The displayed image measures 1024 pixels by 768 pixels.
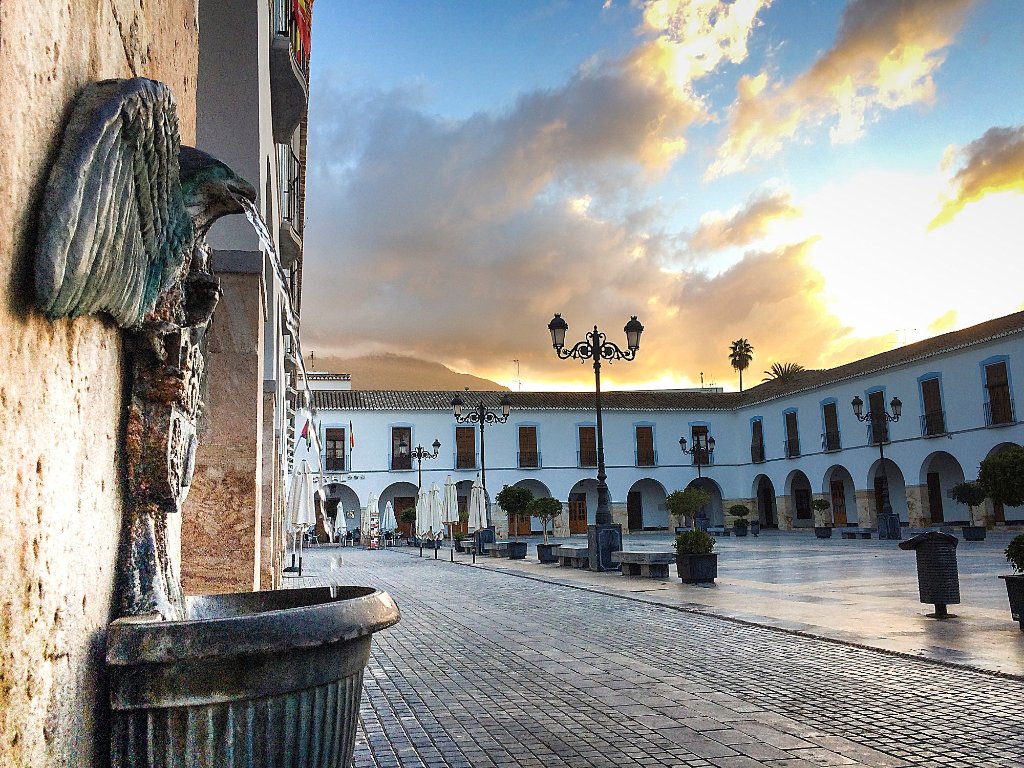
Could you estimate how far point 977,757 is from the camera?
141 inches

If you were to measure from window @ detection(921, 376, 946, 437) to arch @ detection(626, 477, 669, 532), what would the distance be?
15962 millimetres

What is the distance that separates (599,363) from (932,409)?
2058 centimetres

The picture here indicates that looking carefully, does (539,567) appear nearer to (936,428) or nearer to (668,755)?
(668,755)

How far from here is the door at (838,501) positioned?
125 ft

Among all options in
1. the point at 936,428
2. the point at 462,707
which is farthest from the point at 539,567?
the point at 936,428

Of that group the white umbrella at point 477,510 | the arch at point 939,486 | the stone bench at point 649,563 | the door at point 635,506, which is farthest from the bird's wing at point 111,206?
the door at point 635,506

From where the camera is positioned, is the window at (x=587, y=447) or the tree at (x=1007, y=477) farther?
the window at (x=587, y=447)

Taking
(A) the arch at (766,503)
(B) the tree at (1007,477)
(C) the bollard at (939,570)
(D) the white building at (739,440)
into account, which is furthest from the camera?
(A) the arch at (766,503)

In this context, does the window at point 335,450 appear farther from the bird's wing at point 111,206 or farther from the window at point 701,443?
the bird's wing at point 111,206

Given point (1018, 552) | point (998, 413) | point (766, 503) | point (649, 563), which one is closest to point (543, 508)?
point (649, 563)

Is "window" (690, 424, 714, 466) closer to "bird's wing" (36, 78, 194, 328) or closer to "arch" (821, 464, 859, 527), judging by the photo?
"arch" (821, 464, 859, 527)

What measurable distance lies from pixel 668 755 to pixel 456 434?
37.5 m

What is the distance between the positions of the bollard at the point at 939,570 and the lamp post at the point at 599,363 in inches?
271

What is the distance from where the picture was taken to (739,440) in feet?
144
